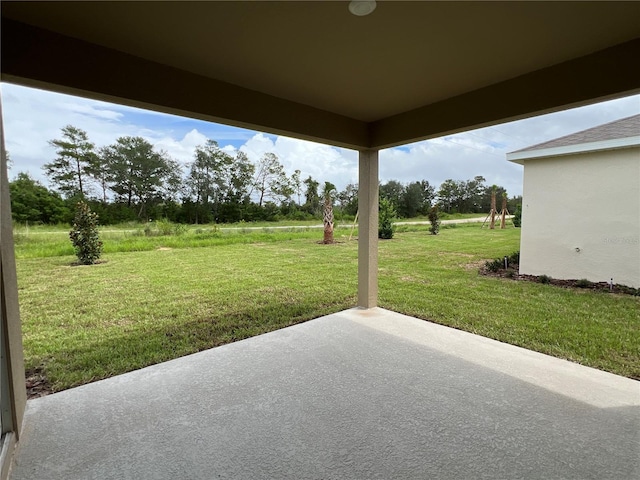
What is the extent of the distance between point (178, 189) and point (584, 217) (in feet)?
27.0

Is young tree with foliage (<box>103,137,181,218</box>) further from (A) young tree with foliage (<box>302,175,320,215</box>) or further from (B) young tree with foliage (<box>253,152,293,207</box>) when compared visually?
(A) young tree with foliage (<box>302,175,320,215</box>)

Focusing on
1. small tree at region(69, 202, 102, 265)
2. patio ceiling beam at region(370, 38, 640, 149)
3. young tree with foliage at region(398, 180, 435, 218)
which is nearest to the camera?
patio ceiling beam at region(370, 38, 640, 149)

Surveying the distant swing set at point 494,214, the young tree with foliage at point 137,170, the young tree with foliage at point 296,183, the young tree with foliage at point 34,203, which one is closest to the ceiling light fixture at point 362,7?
the young tree with foliage at point 34,203

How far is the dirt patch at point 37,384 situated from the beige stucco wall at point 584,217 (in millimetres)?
7105

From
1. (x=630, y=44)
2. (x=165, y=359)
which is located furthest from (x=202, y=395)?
(x=630, y=44)

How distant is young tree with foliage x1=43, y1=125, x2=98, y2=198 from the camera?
562 cm

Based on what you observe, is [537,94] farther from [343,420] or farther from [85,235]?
[85,235]

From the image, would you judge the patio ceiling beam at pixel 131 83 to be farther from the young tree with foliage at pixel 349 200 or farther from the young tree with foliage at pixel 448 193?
the young tree with foliage at pixel 448 193

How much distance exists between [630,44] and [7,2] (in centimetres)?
352

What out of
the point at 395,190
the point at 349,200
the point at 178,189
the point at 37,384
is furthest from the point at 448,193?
the point at 37,384

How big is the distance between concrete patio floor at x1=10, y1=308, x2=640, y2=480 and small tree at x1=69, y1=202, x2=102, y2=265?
4474mm

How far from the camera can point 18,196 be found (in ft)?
16.3

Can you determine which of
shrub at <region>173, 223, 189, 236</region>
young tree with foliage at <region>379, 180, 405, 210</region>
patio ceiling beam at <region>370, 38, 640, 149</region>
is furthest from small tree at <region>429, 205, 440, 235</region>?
patio ceiling beam at <region>370, 38, 640, 149</region>

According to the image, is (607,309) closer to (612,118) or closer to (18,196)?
(612,118)
